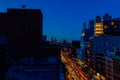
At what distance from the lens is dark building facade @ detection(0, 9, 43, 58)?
46094mm

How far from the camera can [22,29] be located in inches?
1843

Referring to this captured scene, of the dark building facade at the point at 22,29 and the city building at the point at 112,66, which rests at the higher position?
the dark building facade at the point at 22,29

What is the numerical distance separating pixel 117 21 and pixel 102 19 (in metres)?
9.26

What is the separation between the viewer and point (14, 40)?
153 feet

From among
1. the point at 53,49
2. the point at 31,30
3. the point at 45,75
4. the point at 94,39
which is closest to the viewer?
the point at 45,75

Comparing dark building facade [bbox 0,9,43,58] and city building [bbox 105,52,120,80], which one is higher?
dark building facade [bbox 0,9,43,58]

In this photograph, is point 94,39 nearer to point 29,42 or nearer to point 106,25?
point 106,25

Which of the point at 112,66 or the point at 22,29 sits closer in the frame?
the point at 22,29

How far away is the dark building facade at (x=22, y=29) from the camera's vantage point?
46.1 metres

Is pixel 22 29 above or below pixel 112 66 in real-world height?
above

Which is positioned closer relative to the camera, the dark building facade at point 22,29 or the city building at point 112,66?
the dark building facade at point 22,29

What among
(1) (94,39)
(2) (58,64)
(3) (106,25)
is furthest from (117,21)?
(2) (58,64)

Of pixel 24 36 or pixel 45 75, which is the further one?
pixel 24 36

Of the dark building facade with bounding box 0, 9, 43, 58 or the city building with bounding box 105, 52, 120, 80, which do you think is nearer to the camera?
the dark building facade with bounding box 0, 9, 43, 58
